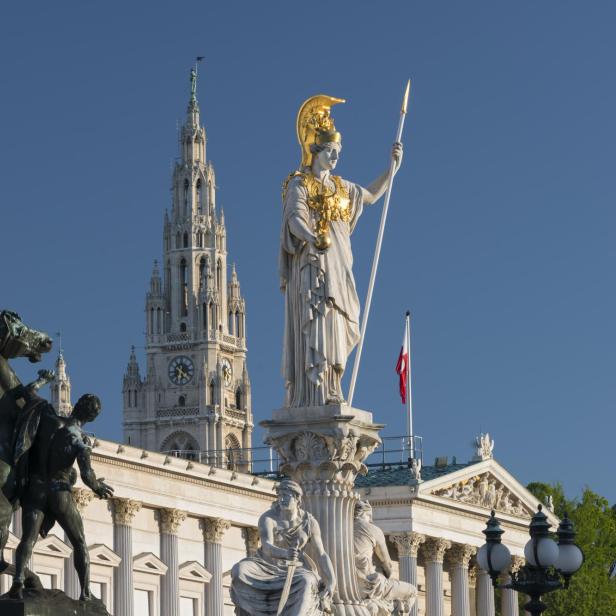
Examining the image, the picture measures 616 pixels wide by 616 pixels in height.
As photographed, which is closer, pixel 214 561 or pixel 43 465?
pixel 43 465

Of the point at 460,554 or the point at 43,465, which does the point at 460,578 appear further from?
the point at 43,465

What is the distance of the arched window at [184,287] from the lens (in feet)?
Result: 579

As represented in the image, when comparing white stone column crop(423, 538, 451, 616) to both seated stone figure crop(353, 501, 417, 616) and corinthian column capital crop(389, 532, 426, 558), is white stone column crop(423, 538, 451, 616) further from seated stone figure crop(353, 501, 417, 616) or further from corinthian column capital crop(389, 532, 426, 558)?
seated stone figure crop(353, 501, 417, 616)

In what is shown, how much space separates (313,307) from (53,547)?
50.4 m

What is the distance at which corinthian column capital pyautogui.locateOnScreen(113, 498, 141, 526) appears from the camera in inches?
2953

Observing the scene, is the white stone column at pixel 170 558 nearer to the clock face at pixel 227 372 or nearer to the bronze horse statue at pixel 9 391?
the bronze horse statue at pixel 9 391

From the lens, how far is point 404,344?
82812 millimetres

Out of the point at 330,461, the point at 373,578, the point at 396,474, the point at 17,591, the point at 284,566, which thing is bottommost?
the point at 17,591

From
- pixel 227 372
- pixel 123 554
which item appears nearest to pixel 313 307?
pixel 123 554

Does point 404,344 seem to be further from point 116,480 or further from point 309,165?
point 309,165

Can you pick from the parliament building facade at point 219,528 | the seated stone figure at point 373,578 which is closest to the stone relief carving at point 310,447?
the seated stone figure at point 373,578

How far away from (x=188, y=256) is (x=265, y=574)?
15615 centimetres

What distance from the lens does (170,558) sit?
78.1 m

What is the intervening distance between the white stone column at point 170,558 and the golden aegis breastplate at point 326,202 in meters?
57.3
